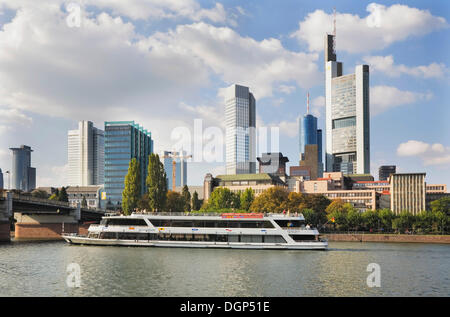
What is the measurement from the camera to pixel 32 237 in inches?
4247

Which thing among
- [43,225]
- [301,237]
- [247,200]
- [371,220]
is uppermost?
[247,200]

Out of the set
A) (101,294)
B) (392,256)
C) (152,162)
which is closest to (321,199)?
(152,162)

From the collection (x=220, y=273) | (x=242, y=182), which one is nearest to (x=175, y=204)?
(x=242, y=182)

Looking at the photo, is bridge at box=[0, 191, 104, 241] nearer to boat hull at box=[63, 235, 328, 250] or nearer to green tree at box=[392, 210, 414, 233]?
boat hull at box=[63, 235, 328, 250]

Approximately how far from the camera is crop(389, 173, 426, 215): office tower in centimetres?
14462

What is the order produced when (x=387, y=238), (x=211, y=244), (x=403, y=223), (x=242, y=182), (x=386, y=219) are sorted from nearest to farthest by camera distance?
(x=211, y=244) < (x=387, y=238) < (x=403, y=223) < (x=386, y=219) < (x=242, y=182)

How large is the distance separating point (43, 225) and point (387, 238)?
7736 cm

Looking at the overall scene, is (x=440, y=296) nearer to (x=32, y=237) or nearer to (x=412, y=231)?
(x=412, y=231)

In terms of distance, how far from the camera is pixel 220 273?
46.2 metres

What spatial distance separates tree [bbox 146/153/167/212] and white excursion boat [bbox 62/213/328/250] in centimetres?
3488

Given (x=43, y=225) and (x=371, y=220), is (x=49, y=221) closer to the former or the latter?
(x=43, y=225)

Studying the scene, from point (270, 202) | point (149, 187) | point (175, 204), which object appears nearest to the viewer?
point (149, 187)

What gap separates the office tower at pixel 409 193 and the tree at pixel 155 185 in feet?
249
